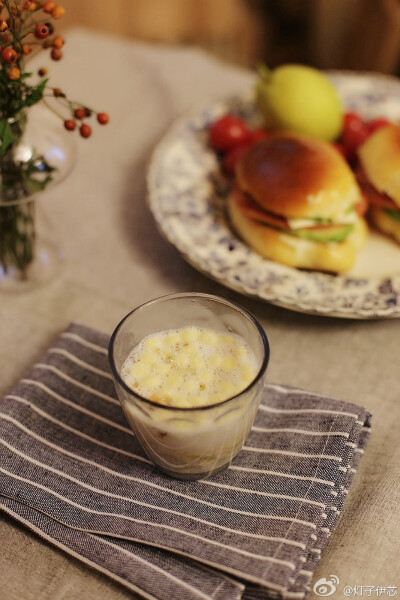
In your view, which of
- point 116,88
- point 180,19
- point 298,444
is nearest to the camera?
point 298,444

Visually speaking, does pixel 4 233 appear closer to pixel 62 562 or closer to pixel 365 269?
pixel 62 562

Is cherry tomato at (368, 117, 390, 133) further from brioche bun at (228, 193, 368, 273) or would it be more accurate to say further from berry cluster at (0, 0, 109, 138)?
berry cluster at (0, 0, 109, 138)

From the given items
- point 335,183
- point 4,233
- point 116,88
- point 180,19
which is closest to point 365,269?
point 335,183

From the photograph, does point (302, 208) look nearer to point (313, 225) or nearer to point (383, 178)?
point (313, 225)

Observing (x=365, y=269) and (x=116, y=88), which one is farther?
(x=116, y=88)

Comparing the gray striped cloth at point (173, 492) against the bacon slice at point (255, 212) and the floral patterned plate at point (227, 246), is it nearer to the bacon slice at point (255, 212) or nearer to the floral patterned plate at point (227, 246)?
the floral patterned plate at point (227, 246)

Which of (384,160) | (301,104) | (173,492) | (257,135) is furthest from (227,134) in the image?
(173,492)

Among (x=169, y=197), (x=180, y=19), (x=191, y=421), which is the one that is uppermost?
(x=191, y=421)
